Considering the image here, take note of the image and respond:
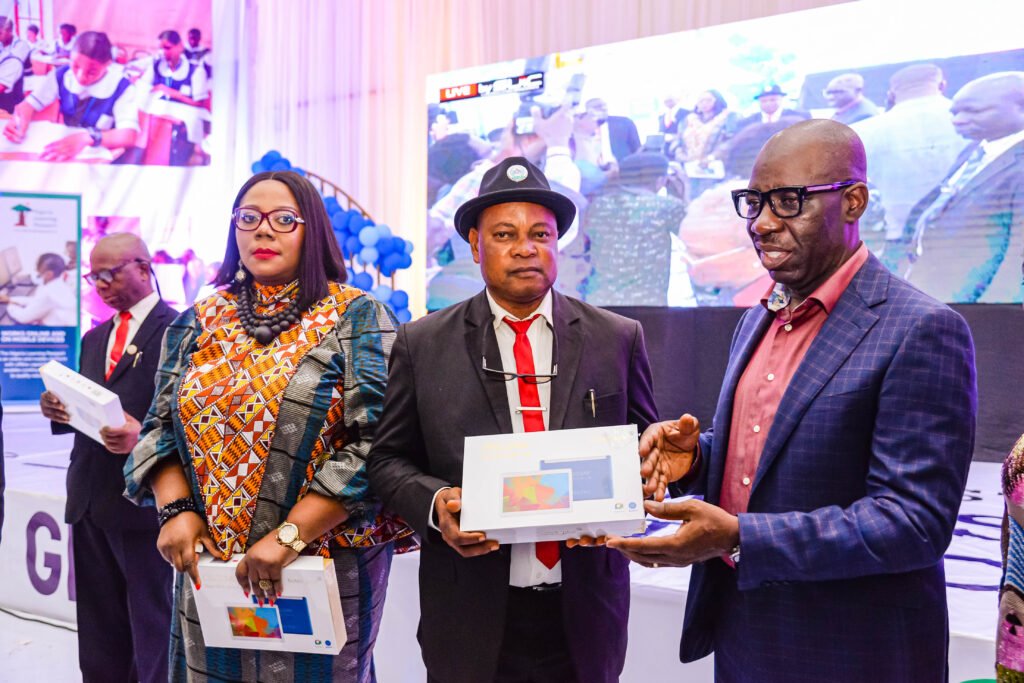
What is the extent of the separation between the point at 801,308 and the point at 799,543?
19.1 inches

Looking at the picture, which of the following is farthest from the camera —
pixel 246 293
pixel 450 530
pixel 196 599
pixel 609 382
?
pixel 246 293

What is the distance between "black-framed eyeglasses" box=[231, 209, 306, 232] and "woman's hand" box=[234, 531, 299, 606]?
840 millimetres

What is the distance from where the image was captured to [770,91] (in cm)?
536

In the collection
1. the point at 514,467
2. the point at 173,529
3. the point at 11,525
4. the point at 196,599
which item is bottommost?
the point at 11,525

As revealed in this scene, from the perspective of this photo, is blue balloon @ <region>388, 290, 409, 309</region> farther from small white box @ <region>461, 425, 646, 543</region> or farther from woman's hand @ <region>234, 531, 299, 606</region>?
small white box @ <region>461, 425, 646, 543</region>

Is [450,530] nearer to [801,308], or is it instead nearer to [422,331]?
[422,331]

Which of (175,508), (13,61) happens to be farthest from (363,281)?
(175,508)

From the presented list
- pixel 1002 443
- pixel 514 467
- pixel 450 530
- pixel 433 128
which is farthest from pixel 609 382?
pixel 433 128

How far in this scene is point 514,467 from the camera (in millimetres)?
1681

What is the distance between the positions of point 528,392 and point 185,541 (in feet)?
3.14

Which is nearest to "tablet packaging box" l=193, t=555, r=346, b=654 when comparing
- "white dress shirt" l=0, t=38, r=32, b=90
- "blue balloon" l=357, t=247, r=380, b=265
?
"blue balloon" l=357, t=247, r=380, b=265

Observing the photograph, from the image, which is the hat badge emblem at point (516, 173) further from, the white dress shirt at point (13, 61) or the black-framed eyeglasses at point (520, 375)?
the white dress shirt at point (13, 61)

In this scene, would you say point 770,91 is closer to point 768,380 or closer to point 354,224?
point 354,224

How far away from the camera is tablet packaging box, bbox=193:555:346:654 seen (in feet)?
6.49
